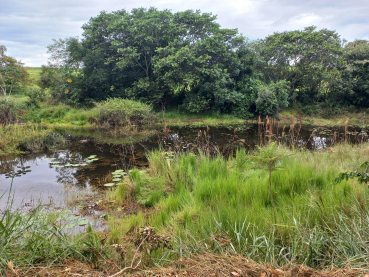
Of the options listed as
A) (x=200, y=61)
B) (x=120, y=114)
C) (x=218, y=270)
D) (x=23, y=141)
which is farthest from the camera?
(x=200, y=61)

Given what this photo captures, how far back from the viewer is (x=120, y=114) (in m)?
13.0

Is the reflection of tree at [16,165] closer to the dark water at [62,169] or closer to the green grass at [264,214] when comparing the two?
the dark water at [62,169]

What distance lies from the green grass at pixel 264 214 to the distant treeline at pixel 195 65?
12.4 meters

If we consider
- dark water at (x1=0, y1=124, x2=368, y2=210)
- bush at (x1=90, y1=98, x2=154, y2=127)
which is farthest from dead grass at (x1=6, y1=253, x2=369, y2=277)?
bush at (x1=90, y1=98, x2=154, y2=127)

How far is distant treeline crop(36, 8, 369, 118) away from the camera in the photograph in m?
15.8

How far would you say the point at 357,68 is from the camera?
1861 centimetres

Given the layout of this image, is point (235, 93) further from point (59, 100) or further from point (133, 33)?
point (59, 100)

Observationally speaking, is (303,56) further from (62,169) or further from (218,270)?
(218,270)

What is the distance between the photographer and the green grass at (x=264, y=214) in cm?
157

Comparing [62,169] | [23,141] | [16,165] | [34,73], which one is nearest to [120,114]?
[23,141]

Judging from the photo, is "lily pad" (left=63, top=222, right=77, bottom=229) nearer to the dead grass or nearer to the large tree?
the dead grass

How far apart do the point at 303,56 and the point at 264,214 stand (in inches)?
780

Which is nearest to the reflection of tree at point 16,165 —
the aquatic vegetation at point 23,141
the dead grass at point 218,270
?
the aquatic vegetation at point 23,141

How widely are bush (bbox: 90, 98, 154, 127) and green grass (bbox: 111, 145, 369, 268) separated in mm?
9401
